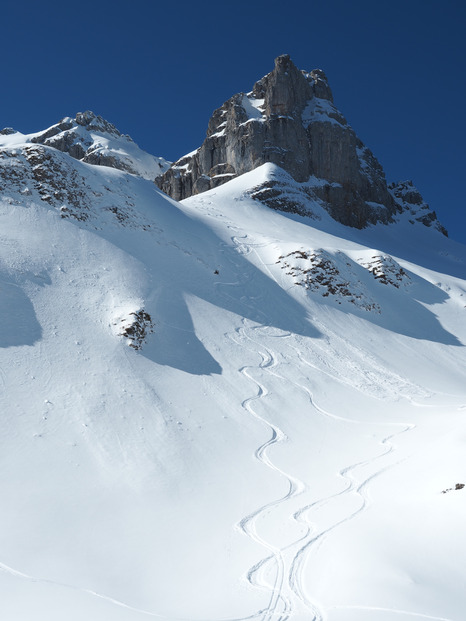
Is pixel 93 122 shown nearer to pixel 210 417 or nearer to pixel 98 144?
pixel 98 144

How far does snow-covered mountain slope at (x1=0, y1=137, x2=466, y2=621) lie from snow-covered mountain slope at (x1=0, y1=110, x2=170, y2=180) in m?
77.3

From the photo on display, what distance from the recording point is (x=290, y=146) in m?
71.9

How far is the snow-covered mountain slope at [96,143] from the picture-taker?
110625mm

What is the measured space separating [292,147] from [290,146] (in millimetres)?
383

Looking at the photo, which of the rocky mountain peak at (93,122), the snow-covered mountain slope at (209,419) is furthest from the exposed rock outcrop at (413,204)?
the rocky mountain peak at (93,122)

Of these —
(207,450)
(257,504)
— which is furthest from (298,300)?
(257,504)

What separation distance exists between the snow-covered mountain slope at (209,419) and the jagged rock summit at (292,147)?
112 ft

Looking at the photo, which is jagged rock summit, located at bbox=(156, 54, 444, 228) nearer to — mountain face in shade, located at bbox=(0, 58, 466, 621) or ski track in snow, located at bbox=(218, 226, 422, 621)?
mountain face in shade, located at bbox=(0, 58, 466, 621)

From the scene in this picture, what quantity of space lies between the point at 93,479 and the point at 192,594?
582 centimetres

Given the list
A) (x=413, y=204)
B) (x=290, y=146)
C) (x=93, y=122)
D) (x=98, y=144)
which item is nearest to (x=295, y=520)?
(x=290, y=146)

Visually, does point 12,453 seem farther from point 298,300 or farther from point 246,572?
point 298,300

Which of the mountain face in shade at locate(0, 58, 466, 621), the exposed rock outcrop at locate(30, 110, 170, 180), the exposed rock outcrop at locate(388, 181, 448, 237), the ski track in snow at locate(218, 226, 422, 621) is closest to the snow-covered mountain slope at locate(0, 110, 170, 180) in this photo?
the exposed rock outcrop at locate(30, 110, 170, 180)

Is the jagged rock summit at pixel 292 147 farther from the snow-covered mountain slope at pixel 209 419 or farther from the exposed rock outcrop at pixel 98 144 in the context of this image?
the exposed rock outcrop at pixel 98 144

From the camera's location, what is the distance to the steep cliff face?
233 ft
